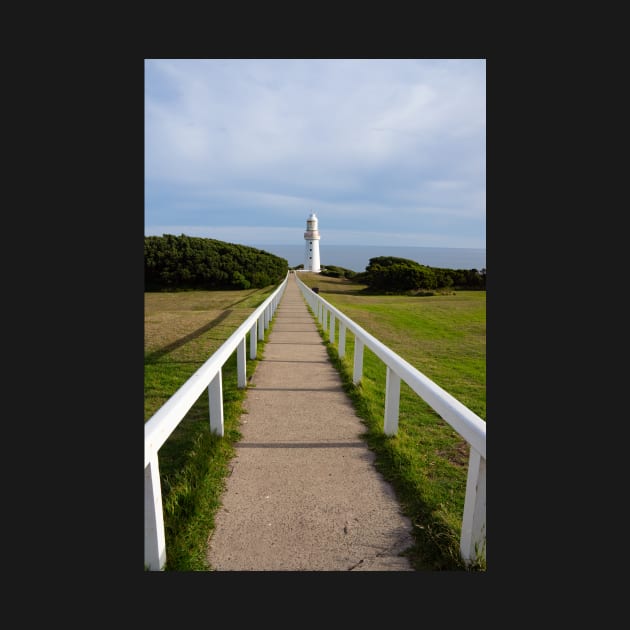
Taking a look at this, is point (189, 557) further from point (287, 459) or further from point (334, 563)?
point (287, 459)

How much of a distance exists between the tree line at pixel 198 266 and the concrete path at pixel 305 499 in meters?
1.67

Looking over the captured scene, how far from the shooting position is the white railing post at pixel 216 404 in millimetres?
3637

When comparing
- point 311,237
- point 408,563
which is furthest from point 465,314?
point 311,237

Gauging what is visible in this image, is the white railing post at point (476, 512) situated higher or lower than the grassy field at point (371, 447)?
higher

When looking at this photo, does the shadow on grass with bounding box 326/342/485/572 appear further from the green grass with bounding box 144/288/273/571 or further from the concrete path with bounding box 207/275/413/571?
the green grass with bounding box 144/288/273/571

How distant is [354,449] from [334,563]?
4.72 ft

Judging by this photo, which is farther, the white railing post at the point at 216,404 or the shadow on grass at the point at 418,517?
the white railing post at the point at 216,404

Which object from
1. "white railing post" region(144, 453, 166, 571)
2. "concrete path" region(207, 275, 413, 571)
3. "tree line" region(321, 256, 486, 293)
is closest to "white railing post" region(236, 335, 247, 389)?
"concrete path" region(207, 275, 413, 571)

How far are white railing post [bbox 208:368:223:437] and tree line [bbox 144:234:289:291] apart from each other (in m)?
1.22

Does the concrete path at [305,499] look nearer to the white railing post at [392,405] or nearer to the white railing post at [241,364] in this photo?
the white railing post at [392,405]

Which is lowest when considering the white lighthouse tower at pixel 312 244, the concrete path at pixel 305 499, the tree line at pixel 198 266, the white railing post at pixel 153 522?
the concrete path at pixel 305 499

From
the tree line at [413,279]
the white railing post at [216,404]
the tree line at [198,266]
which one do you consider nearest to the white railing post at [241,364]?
the tree line at [198,266]

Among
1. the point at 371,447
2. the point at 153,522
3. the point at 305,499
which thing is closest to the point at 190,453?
the point at 305,499

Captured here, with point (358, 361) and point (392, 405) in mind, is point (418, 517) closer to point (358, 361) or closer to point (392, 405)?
point (392, 405)
